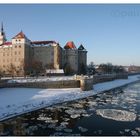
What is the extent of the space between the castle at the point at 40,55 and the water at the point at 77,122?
35.7m

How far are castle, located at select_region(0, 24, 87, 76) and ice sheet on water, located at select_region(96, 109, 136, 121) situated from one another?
36337 millimetres

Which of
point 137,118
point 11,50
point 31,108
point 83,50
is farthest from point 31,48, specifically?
point 137,118

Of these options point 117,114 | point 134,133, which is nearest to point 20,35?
point 117,114

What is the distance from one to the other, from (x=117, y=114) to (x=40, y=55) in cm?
5029

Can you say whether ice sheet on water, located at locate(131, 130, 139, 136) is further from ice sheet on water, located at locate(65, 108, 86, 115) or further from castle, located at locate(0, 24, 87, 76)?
castle, located at locate(0, 24, 87, 76)

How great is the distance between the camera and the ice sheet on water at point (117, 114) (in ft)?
64.5

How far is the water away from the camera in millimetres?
15758

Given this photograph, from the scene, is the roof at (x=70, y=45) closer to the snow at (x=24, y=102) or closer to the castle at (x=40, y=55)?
the castle at (x=40, y=55)

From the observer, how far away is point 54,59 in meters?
69.1

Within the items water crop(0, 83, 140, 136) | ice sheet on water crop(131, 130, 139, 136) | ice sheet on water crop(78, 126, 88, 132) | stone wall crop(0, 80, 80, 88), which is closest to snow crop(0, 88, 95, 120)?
water crop(0, 83, 140, 136)

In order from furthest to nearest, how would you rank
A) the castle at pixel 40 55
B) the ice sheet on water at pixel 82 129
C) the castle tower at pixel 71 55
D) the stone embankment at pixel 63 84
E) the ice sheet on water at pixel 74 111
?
1. the castle tower at pixel 71 55
2. the castle at pixel 40 55
3. the stone embankment at pixel 63 84
4. the ice sheet on water at pixel 74 111
5. the ice sheet on water at pixel 82 129

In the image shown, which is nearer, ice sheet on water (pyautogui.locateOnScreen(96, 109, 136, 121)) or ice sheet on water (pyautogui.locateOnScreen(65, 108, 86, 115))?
ice sheet on water (pyautogui.locateOnScreen(96, 109, 136, 121))

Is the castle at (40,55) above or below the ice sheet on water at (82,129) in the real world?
above

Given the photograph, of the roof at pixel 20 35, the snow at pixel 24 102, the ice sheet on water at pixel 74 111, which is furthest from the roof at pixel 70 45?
the ice sheet on water at pixel 74 111
